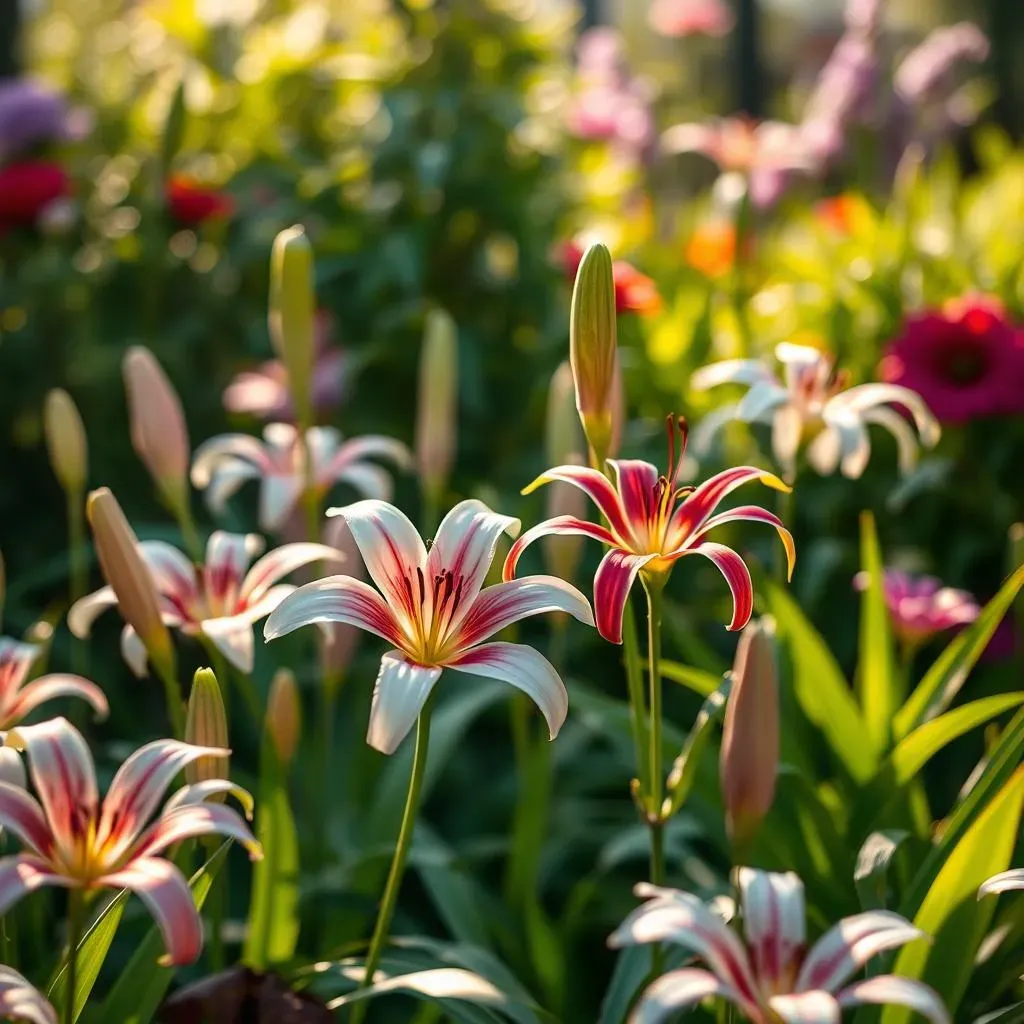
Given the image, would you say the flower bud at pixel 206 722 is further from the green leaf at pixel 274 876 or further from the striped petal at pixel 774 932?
the striped petal at pixel 774 932

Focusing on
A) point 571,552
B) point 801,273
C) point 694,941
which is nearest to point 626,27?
point 801,273

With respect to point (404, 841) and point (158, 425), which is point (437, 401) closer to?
point (158, 425)

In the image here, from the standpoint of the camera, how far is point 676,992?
59cm

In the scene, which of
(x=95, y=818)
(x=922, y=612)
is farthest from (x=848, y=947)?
(x=922, y=612)

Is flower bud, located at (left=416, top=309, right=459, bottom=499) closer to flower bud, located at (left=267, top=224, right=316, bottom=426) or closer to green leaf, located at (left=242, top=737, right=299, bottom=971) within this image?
flower bud, located at (left=267, top=224, right=316, bottom=426)

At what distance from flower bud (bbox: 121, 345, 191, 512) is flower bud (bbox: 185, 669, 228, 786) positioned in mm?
386

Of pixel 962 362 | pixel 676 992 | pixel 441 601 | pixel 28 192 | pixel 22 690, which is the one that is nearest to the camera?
pixel 676 992

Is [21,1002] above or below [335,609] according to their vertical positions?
below

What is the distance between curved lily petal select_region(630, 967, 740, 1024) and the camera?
23.0 inches

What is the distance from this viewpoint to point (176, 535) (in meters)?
Answer: 1.69

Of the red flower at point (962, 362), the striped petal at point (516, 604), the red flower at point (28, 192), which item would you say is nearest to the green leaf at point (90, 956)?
the striped petal at point (516, 604)

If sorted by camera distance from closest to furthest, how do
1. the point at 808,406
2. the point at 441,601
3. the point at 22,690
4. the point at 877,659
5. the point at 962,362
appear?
the point at 441,601 → the point at 22,690 → the point at 808,406 → the point at 877,659 → the point at 962,362

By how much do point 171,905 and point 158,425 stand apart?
63 centimetres

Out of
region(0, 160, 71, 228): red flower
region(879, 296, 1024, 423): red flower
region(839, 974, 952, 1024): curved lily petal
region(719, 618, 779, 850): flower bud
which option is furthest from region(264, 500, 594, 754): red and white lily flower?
region(0, 160, 71, 228): red flower
